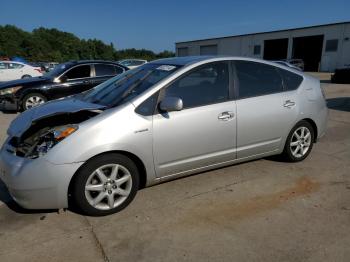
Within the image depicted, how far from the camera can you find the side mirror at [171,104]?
3.36m

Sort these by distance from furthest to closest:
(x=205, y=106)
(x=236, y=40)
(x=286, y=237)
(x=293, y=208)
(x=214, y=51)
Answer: (x=214, y=51) → (x=236, y=40) → (x=205, y=106) → (x=293, y=208) → (x=286, y=237)

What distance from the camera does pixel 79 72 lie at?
8.98 m

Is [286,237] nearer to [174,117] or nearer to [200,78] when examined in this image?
[174,117]

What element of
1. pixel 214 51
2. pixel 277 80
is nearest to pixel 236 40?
pixel 214 51

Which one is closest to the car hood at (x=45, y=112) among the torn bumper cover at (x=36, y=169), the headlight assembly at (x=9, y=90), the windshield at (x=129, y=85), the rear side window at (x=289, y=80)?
the torn bumper cover at (x=36, y=169)

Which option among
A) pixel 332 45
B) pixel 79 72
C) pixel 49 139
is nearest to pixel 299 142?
pixel 49 139

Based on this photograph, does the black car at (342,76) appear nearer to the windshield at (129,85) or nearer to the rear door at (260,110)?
the rear door at (260,110)

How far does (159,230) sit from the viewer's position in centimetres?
305

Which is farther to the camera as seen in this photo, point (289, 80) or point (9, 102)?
point (9, 102)

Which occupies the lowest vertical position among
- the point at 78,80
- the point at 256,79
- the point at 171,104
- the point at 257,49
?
the point at 257,49

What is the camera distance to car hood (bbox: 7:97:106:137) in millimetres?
3471

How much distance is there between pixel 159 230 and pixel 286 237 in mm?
1160

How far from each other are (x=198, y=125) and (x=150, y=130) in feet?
1.94

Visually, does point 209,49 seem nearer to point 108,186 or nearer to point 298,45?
point 298,45
